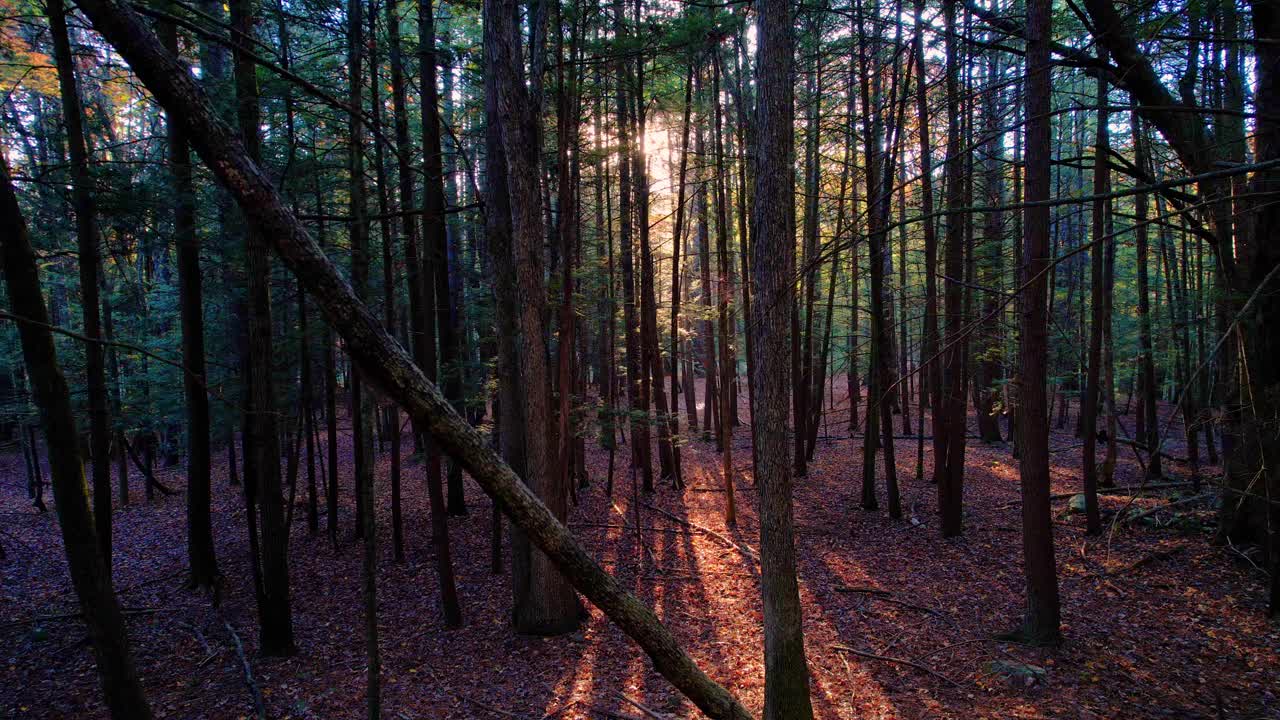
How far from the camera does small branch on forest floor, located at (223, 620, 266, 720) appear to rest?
21.4ft

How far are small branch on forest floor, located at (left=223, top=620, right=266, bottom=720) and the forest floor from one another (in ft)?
0.32

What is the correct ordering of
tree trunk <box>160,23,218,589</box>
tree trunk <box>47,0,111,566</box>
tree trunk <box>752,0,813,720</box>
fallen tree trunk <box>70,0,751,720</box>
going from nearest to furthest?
fallen tree trunk <box>70,0,751,720</box> < tree trunk <box>752,0,813,720</box> < tree trunk <box>47,0,111,566</box> < tree trunk <box>160,23,218,589</box>

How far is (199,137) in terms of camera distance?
1793 mm

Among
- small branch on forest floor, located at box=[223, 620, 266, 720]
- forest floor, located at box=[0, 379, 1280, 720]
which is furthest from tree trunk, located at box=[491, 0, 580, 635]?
small branch on forest floor, located at box=[223, 620, 266, 720]

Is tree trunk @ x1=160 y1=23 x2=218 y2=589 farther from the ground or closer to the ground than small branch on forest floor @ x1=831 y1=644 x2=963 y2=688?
farther from the ground

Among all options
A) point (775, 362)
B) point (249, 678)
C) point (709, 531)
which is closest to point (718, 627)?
point (709, 531)

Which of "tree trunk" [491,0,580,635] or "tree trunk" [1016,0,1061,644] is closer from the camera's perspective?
"tree trunk" [1016,0,1061,644]

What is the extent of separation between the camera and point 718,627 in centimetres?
884

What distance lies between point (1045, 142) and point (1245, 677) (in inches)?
244

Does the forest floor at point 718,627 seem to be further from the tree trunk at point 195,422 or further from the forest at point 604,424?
the tree trunk at point 195,422

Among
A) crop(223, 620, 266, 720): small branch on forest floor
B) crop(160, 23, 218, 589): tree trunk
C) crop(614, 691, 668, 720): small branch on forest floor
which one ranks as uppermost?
crop(160, 23, 218, 589): tree trunk

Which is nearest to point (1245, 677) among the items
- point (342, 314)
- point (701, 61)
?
point (342, 314)

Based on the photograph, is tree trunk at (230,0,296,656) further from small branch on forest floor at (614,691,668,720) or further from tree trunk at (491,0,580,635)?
small branch on forest floor at (614,691,668,720)

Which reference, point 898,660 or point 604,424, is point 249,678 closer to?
point 604,424
